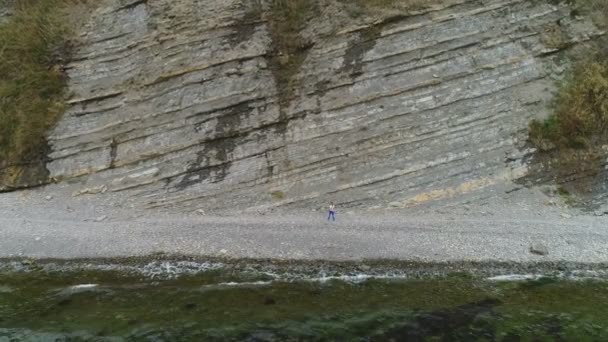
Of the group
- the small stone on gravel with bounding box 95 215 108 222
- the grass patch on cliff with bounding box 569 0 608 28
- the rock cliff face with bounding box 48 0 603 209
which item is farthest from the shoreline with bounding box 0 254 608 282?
the grass patch on cliff with bounding box 569 0 608 28

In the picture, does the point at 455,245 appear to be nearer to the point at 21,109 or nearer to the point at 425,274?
the point at 425,274

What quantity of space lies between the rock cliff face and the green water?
4268 millimetres

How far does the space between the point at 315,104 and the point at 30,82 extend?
1007 cm

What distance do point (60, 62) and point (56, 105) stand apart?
1574mm

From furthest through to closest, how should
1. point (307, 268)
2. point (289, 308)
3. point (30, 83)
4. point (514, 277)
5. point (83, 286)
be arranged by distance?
point (30, 83) < point (307, 268) < point (514, 277) < point (83, 286) < point (289, 308)

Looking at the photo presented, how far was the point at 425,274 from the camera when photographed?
39.3 feet

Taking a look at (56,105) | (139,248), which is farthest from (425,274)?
(56,105)

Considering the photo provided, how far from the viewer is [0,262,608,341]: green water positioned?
899 cm

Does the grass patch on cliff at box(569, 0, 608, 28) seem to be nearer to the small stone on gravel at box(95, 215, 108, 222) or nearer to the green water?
the green water

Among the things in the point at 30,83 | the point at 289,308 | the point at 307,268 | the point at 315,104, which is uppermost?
the point at 30,83

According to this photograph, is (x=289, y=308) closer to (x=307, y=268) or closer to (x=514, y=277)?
(x=307, y=268)

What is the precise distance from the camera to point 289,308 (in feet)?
33.0

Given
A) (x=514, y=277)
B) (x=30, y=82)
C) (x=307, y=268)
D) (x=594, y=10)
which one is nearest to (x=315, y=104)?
(x=307, y=268)

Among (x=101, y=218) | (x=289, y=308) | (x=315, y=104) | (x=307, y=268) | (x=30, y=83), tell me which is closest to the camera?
(x=289, y=308)
